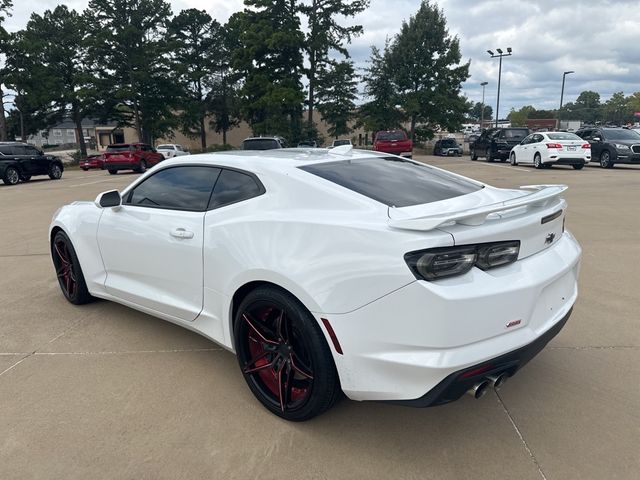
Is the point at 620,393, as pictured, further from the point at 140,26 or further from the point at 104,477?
the point at 140,26

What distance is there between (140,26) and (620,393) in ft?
156

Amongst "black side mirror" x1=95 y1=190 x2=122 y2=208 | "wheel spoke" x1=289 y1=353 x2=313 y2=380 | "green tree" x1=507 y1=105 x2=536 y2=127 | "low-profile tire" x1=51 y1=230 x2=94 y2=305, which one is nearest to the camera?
"wheel spoke" x1=289 y1=353 x2=313 y2=380

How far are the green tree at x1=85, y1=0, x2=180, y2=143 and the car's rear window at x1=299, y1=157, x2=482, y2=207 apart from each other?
142ft

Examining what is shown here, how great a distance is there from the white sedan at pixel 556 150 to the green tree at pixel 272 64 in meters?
24.2

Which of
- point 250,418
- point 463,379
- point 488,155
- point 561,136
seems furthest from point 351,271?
point 488,155

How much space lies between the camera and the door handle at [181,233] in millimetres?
3010

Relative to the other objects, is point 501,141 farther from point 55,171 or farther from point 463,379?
point 463,379

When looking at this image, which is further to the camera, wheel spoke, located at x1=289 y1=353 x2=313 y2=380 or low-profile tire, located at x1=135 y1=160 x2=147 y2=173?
low-profile tire, located at x1=135 y1=160 x2=147 y2=173

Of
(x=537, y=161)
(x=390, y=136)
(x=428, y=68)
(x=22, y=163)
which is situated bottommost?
(x=537, y=161)

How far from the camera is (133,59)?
41.1m

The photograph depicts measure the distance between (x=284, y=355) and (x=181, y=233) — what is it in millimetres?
1072

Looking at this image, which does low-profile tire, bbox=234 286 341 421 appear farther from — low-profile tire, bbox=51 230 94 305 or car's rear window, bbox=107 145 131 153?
car's rear window, bbox=107 145 131 153

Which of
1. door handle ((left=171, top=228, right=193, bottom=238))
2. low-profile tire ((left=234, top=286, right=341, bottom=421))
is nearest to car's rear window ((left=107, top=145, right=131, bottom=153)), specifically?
door handle ((left=171, top=228, right=193, bottom=238))

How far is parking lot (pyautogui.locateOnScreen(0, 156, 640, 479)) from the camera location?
229cm
